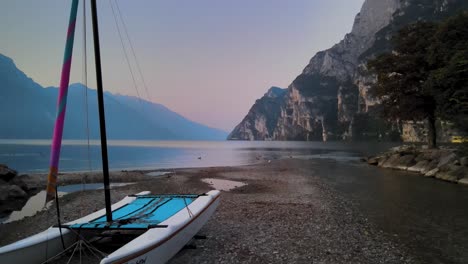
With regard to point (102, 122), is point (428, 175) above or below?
below

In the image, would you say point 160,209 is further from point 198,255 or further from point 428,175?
point 428,175

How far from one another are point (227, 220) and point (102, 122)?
7.57m

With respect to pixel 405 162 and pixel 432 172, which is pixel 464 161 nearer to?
pixel 432 172

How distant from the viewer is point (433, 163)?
3253 cm

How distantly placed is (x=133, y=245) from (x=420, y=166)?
121 ft

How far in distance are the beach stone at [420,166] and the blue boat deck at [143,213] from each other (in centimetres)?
3117

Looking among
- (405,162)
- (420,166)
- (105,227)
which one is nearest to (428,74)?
(405,162)

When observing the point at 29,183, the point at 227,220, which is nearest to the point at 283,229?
the point at 227,220

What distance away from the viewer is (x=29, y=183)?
2906 centimetres

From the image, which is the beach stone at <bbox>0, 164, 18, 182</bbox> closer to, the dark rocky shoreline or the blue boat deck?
the blue boat deck

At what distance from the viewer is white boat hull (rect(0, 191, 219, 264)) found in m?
6.32

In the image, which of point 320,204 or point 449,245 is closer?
point 449,245

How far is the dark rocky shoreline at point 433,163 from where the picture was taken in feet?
87.8

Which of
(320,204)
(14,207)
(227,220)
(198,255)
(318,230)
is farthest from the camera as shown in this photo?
(14,207)
